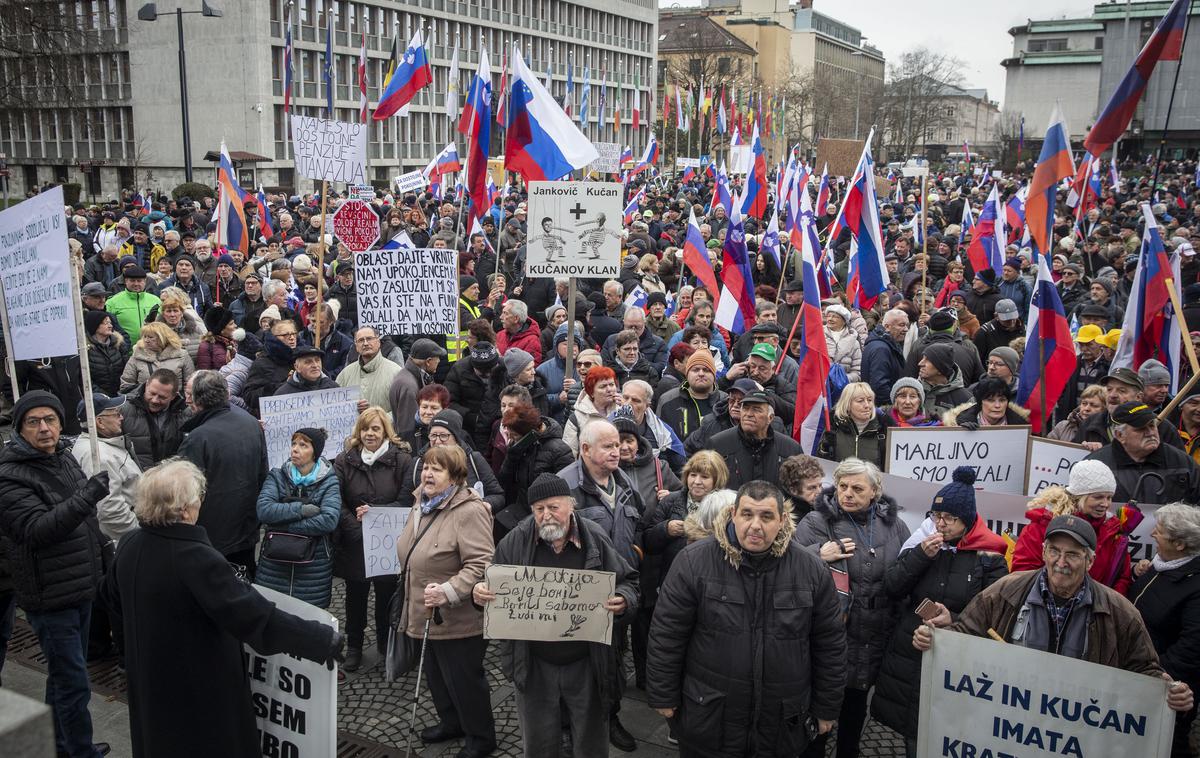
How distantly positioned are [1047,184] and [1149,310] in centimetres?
172

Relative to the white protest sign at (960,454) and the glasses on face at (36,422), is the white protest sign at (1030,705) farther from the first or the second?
the glasses on face at (36,422)

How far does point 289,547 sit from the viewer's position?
5.47 metres

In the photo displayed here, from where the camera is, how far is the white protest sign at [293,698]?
3.93 meters

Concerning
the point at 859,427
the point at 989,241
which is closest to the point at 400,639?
the point at 859,427

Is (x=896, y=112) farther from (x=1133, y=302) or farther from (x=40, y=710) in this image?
(x=40, y=710)

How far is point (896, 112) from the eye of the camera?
7775 centimetres

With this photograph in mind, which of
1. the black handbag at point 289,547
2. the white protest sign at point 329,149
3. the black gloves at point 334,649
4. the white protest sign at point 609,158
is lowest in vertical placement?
the black handbag at point 289,547

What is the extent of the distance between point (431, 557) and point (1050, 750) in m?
2.95

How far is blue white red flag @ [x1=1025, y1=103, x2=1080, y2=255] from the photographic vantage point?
825cm

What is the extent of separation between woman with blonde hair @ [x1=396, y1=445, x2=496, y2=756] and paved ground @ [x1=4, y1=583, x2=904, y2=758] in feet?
1.19

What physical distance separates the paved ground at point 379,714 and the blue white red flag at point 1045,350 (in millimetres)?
3011

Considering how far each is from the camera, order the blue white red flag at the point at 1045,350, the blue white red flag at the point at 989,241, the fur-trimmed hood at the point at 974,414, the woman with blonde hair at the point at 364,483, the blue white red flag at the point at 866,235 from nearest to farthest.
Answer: the woman with blonde hair at the point at 364,483
the fur-trimmed hood at the point at 974,414
the blue white red flag at the point at 1045,350
the blue white red flag at the point at 866,235
the blue white red flag at the point at 989,241

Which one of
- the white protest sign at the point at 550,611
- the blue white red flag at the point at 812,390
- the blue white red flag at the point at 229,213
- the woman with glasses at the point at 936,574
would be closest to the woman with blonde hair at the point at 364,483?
the white protest sign at the point at 550,611

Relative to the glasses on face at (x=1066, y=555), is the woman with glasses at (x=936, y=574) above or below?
below
